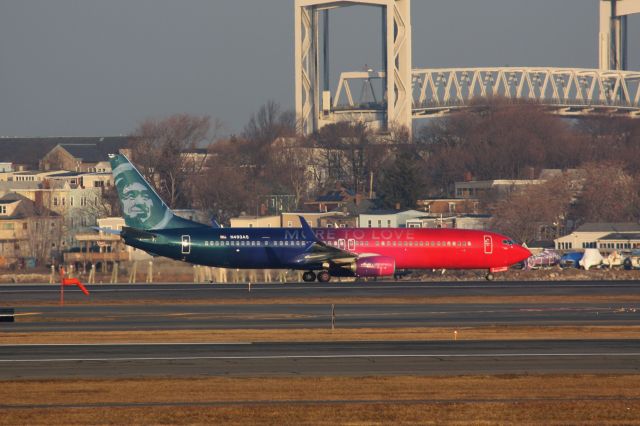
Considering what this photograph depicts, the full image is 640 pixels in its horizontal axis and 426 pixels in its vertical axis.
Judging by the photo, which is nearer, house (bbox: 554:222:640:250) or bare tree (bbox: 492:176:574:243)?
house (bbox: 554:222:640:250)

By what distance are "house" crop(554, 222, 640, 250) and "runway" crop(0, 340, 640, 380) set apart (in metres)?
67.4

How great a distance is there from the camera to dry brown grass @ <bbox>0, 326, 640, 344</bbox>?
129 feet

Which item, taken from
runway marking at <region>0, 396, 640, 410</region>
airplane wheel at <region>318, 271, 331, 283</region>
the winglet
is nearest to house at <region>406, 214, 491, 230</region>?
airplane wheel at <region>318, 271, 331, 283</region>

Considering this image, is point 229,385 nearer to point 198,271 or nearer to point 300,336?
point 300,336

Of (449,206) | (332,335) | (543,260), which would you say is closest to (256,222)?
(543,260)

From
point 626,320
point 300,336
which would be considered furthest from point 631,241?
point 300,336

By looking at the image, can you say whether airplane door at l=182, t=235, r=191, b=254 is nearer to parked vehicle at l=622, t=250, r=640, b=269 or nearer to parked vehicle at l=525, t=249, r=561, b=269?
parked vehicle at l=525, t=249, r=561, b=269

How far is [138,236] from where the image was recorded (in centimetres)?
7106

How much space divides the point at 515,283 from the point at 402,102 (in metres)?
112

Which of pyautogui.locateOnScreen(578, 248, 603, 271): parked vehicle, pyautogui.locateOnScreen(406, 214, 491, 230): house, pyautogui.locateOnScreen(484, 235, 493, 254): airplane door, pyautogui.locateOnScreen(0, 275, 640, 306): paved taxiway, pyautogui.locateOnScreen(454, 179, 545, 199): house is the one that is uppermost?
pyautogui.locateOnScreen(454, 179, 545, 199): house

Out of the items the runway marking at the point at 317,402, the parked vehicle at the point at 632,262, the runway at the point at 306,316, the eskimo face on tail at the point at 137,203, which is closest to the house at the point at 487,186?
the parked vehicle at the point at 632,262

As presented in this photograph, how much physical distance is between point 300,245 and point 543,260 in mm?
25312

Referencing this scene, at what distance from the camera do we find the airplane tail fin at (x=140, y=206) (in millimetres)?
72250

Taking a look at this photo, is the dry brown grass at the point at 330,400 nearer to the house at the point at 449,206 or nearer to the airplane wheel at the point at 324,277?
the airplane wheel at the point at 324,277
